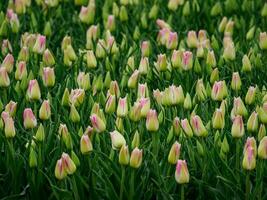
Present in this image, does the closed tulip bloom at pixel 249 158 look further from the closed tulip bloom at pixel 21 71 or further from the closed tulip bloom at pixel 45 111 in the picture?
the closed tulip bloom at pixel 21 71

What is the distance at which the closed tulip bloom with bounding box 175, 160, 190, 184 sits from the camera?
2.61 meters

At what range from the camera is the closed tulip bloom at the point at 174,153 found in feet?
8.86

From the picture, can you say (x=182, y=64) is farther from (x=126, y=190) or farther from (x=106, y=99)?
(x=126, y=190)

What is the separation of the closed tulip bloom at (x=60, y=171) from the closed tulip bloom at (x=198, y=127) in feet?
1.75

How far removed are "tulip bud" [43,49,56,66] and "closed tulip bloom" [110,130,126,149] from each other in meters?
0.98

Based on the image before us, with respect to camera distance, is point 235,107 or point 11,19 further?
point 11,19

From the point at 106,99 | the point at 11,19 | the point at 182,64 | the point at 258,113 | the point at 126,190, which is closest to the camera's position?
the point at 126,190

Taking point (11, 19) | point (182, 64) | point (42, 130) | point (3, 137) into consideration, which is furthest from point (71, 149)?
point (11, 19)

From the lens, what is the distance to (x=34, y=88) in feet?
10.2

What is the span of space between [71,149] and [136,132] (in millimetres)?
273

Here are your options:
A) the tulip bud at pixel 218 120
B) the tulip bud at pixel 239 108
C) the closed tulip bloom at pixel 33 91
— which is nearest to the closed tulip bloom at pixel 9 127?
the closed tulip bloom at pixel 33 91

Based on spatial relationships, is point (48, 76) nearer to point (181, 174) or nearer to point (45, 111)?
point (45, 111)

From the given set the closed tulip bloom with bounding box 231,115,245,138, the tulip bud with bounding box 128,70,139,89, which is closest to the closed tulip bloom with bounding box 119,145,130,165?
the closed tulip bloom with bounding box 231,115,245,138

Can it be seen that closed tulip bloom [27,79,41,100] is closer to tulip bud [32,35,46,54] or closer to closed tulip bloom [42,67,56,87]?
closed tulip bloom [42,67,56,87]
